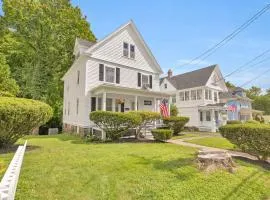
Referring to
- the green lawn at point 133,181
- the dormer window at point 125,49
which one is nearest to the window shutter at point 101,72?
the dormer window at point 125,49

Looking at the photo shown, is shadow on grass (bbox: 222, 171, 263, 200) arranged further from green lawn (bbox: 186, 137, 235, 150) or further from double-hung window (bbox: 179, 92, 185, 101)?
double-hung window (bbox: 179, 92, 185, 101)

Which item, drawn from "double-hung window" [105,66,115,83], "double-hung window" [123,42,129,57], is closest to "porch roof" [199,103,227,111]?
"double-hung window" [123,42,129,57]

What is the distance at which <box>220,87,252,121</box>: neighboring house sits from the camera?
31.9 m

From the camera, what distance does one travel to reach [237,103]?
33094mm

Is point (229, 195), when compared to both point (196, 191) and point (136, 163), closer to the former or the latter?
point (196, 191)

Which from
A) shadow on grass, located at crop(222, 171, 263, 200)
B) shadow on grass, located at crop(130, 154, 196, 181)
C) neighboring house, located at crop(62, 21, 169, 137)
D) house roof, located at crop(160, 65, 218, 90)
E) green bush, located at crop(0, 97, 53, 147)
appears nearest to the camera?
shadow on grass, located at crop(222, 171, 263, 200)

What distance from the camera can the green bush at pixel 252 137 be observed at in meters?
7.25

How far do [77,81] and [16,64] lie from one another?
13400mm

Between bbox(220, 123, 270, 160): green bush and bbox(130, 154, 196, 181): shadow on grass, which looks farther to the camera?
bbox(220, 123, 270, 160): green bush

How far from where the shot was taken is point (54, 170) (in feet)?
19.7

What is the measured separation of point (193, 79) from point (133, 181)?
2782cm

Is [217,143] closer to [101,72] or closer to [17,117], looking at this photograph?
[101,72]

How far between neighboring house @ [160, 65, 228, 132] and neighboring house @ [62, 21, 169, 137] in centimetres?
830

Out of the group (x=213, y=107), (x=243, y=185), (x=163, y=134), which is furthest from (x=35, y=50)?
(x=243, y=185)
